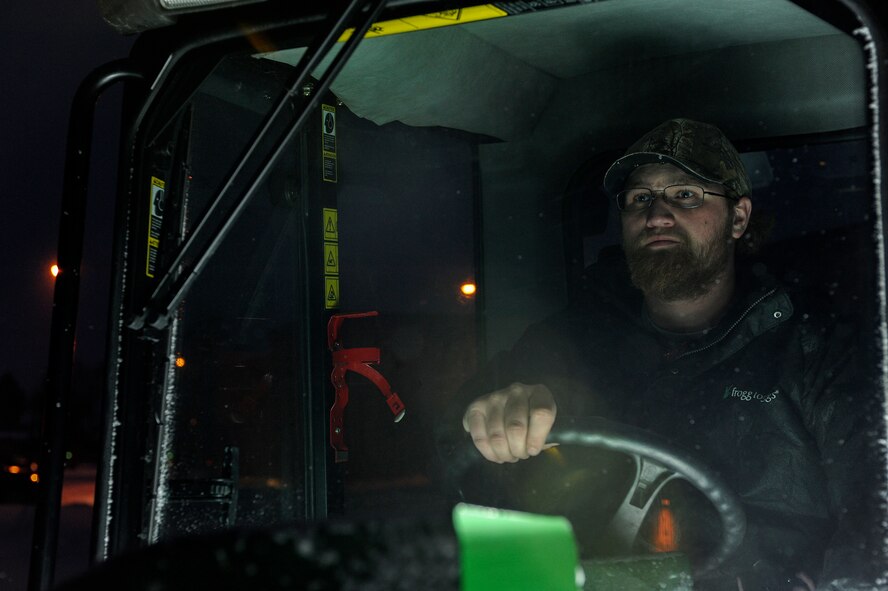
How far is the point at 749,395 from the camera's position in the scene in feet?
8.21

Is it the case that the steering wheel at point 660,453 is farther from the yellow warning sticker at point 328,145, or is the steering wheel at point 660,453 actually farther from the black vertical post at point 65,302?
the yellow warning sticker at point 328,145

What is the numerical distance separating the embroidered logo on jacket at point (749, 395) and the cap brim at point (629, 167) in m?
0.62

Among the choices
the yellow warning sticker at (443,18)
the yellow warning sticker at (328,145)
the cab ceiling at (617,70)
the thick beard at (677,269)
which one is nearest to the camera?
the yellow warning sticker at (443,18)

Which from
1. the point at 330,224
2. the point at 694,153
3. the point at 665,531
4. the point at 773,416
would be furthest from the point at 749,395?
the point at 330,224

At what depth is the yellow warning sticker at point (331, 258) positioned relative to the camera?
7.90 feet

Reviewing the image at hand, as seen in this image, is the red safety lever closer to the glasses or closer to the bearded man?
the bearded man

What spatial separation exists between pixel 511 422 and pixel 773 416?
100cm

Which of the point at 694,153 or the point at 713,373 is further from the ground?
the point at 694,153

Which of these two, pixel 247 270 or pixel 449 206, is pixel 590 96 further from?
pixel 247 270

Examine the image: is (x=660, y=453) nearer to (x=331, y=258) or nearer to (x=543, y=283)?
(x=331, y=258)

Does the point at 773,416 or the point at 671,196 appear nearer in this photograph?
the point at 773,416

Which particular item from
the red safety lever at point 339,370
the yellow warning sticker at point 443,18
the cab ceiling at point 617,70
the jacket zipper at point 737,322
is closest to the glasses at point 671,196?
the cab ceiling at point 617,70

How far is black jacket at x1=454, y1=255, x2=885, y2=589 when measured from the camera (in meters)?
2.31

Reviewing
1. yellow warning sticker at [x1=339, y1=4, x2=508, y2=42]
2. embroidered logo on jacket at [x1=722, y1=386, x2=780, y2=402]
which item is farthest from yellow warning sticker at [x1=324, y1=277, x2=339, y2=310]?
embroidered logo on jacket at [x1=722, y1=386, x2=780, y2=402]
